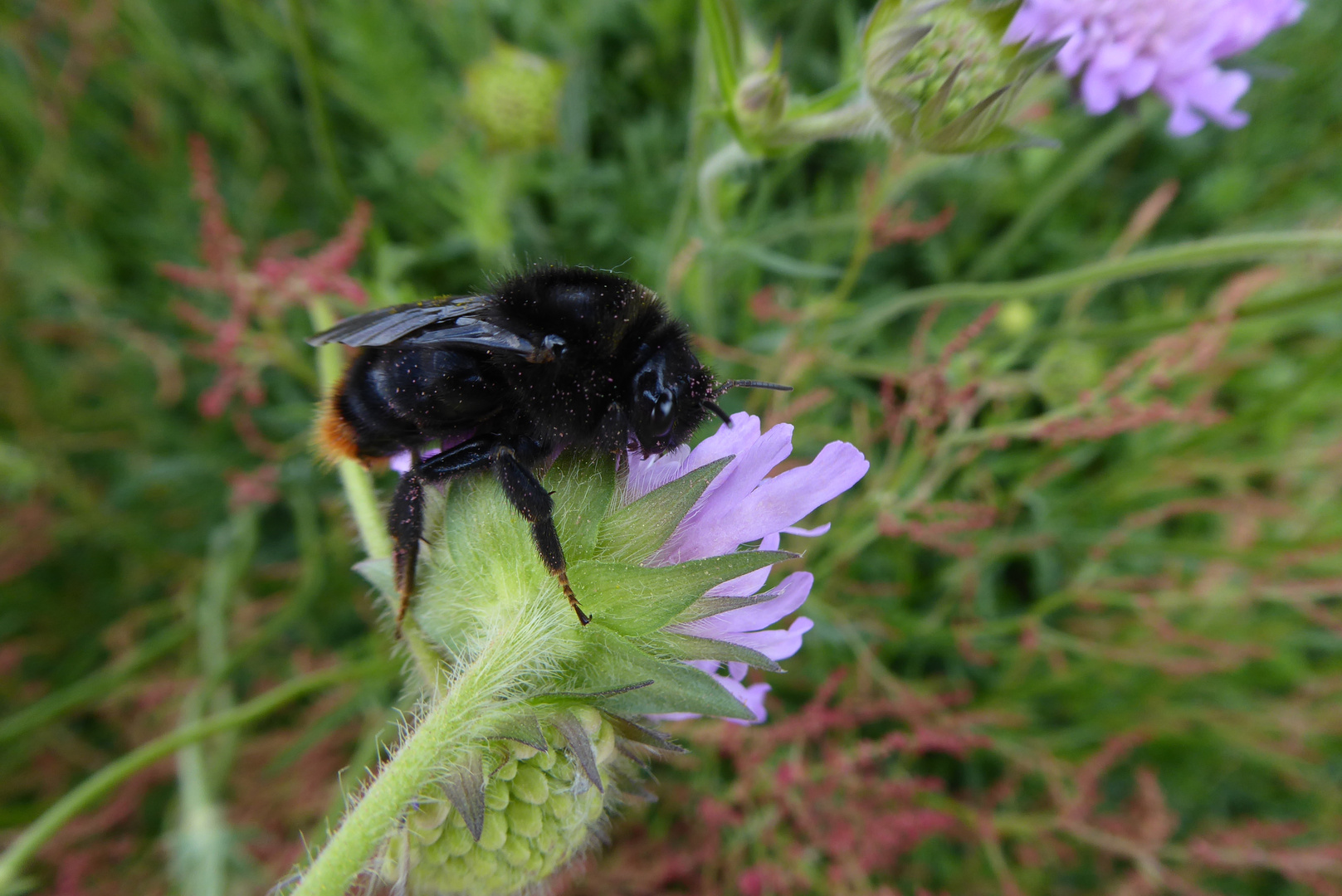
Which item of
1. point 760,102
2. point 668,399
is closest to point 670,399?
point 668,399

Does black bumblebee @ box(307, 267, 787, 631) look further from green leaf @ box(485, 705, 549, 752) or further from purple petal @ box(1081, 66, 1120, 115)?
purple petal @ box(1081, 66, 1120, 115)

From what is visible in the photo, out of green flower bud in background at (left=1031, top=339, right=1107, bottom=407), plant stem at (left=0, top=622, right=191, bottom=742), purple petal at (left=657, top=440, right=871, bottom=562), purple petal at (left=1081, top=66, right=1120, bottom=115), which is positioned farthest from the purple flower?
plant stem at (left=0, top=622, right=191, bottom=742)

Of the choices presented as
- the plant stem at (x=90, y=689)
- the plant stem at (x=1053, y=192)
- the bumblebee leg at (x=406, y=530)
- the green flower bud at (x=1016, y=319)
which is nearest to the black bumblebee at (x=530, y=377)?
the bumblebee leg at (x=406, y=530)

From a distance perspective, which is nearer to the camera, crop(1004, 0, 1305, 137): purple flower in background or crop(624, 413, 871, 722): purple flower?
crop(624, 413, 871, 722): purple flower

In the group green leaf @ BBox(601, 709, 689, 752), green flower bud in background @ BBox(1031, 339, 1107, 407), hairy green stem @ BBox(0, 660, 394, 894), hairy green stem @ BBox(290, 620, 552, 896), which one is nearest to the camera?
hairy green stem @ BBox(290, 620, 552, 896)

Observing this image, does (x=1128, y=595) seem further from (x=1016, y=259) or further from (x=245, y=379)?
(x=245, y=379)

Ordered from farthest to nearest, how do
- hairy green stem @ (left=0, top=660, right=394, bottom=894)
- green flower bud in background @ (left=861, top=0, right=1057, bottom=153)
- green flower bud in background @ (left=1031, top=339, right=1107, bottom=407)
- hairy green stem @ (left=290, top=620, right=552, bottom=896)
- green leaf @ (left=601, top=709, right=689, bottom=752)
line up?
1. green flower bud in background @ (left=1031, top=339, right=1107, bottom=407)
2. hairy green stem @ (left=0, top=660, right=394, bottom=894)
3. green flower bud in background @ (left=861, top=0, right=1057, bottom=153)
4. green leaf @ (left=601, top=709, right=689, bottom=752)
5. hairy green stem @ (left=290, top=620, right=552, bottom=896)
